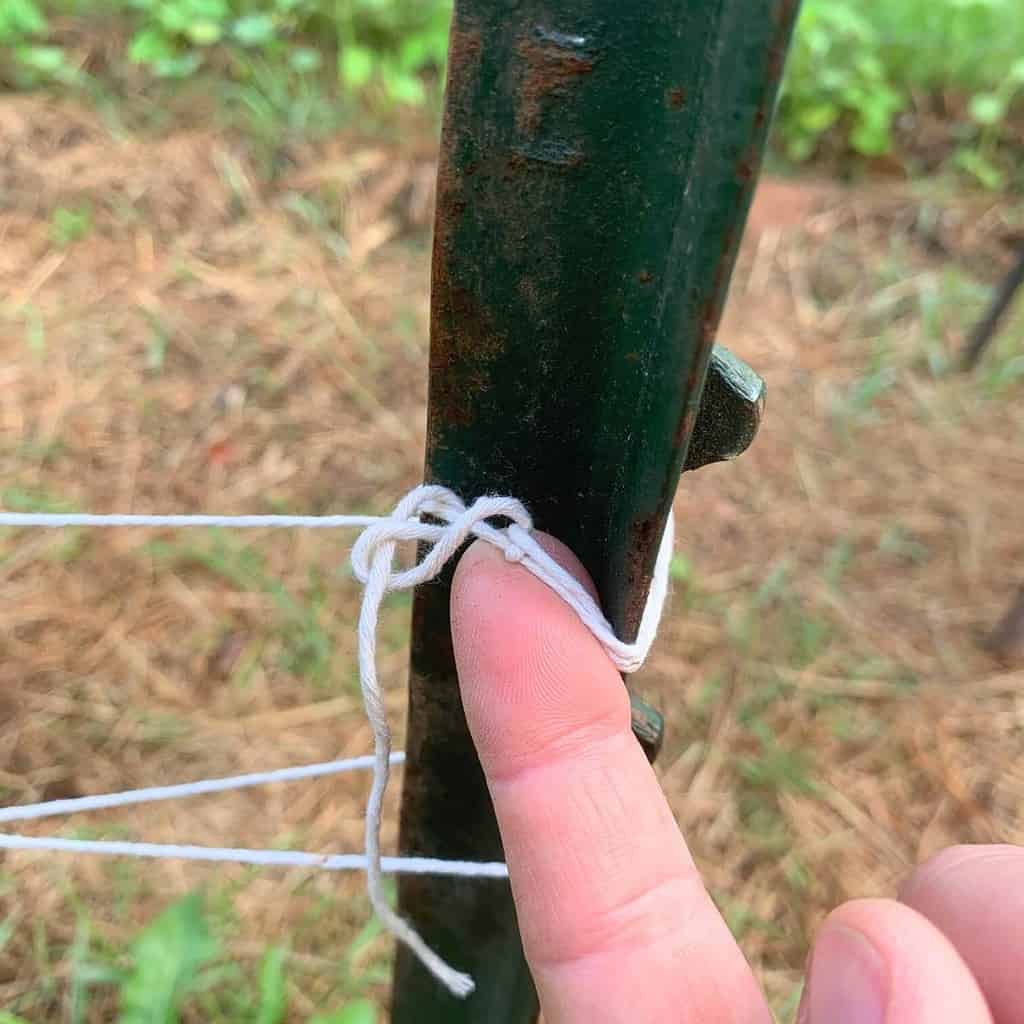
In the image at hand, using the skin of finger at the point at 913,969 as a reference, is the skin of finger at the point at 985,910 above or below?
below

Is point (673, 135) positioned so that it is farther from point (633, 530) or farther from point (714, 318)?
point (633, 530)

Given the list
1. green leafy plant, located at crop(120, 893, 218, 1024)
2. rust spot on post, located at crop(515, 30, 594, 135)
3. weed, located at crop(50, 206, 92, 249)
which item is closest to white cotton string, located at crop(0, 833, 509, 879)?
green leafy plant, located at crop(120, 893, 218, 1024)

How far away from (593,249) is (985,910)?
404 mm

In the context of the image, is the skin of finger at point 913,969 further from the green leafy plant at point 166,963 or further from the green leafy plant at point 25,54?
the green leafy plant at point 25,54

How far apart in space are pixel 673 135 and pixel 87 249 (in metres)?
1.81

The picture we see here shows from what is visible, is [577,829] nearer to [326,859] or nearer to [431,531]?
[431,531]

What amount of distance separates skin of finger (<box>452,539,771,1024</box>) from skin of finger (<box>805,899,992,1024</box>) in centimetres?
7

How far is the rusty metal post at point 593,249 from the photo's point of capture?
367mm

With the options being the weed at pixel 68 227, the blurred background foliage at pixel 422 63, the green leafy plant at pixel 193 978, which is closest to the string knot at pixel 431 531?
the green leafy plant at pixel 193 978

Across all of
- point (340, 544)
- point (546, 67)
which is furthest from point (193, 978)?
point (546, 67)

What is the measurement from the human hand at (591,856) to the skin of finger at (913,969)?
0.02 meters

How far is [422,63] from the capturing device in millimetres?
2404

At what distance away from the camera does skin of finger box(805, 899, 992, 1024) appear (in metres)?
0.40

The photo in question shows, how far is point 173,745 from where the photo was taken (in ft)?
4.29
